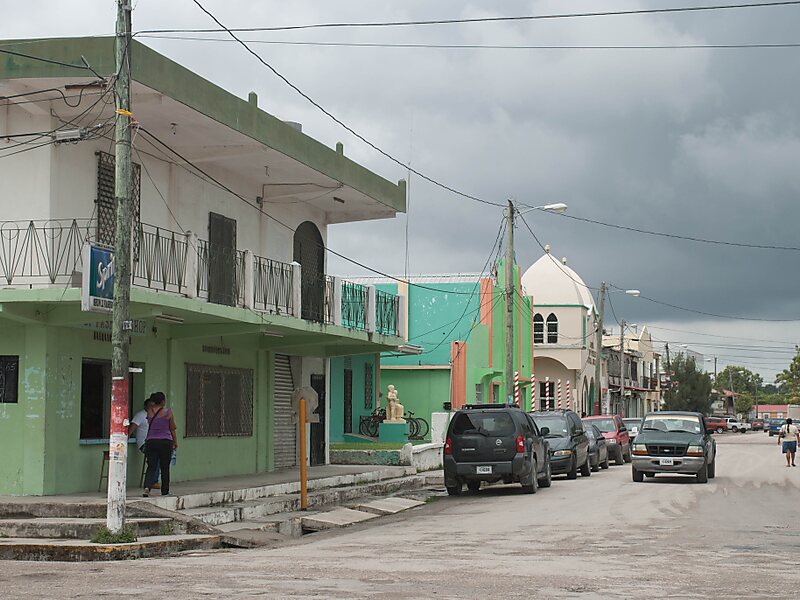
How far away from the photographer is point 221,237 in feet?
77.7

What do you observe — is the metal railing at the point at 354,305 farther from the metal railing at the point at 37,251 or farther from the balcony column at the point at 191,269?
the metal railing at the point at 37,251

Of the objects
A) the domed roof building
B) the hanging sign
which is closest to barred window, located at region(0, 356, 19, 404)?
the hanging sign

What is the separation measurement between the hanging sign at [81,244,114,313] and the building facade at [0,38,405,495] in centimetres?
4

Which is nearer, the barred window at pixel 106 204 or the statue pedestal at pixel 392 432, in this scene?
the barred window at pixel 106 204

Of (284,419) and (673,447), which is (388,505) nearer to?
(284,419)

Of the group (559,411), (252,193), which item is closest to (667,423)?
(559,411)

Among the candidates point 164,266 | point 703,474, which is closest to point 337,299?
point 164,266

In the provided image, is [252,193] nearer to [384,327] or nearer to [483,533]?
[384,327]

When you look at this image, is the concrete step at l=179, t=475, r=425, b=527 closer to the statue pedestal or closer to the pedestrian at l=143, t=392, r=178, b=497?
the pedestrian at l=143, t=392, r=178, b=497

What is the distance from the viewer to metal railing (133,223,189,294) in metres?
19.5

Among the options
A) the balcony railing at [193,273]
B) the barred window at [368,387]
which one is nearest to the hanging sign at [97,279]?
Result: the balcony railing at [193,273]

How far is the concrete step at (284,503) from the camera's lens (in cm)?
1837

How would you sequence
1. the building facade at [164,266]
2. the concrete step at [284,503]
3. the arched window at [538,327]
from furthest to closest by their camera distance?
1. the arched window at [538,327]
2. the concrete step at [284,503]
3. the building facade at [164,266]

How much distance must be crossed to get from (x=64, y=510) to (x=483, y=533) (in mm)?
6044
